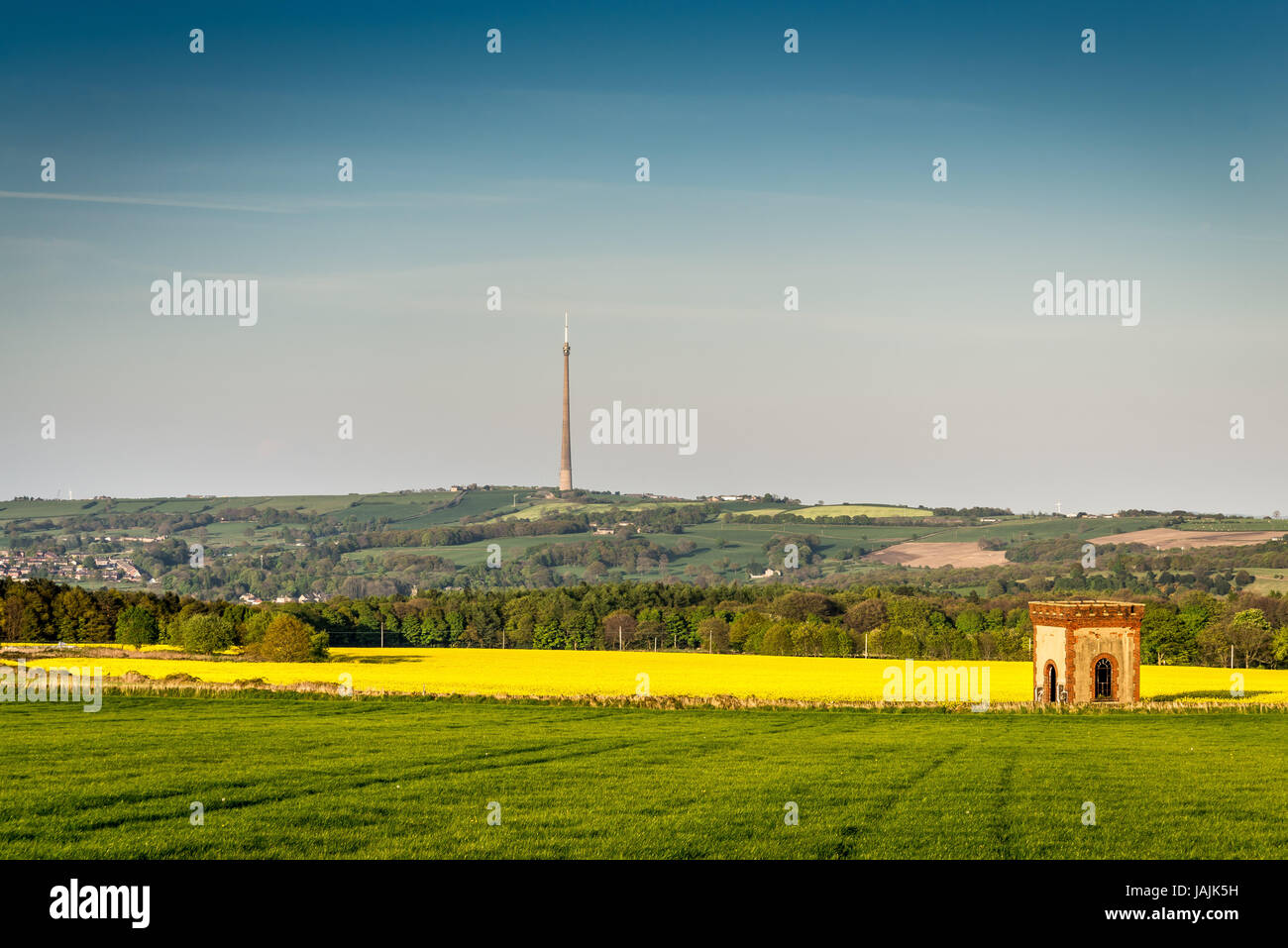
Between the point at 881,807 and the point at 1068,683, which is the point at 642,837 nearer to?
the point at 881,807

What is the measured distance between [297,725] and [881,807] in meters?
23.3

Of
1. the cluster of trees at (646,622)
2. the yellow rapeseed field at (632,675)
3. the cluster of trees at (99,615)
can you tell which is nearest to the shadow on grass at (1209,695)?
the yellow rapeseed field at (632,675)

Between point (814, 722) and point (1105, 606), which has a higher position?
point (1105, 606)

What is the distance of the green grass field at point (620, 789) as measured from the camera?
1894 cm

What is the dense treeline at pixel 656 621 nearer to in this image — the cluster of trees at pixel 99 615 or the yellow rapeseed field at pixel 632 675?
the cluster of trees at pixel 99 615

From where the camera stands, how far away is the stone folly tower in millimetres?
50938

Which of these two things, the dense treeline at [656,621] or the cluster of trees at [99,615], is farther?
the cluster of trees at [99,615]

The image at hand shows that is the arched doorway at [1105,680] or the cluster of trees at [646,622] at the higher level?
the arched doorway at [1105,680]

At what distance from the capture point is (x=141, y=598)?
370 ft

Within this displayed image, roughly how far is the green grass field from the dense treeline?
58.9 metres

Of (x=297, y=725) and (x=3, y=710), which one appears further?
(x=3, y=710)

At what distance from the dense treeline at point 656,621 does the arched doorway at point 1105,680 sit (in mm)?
56422

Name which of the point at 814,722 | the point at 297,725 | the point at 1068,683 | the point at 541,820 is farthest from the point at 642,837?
the point at 1068,683

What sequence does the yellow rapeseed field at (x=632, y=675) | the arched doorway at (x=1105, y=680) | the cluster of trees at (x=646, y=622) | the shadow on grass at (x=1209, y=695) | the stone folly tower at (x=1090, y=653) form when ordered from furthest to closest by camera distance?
the cluster of trees at (x=646, y=622), the yellow rapeseed field at (x=632, y=675), the shadow on grass at (x=1209, y=695), the arched doorway at (x=1105, y=680), the stone folly tower at (x=1090, y=653)
